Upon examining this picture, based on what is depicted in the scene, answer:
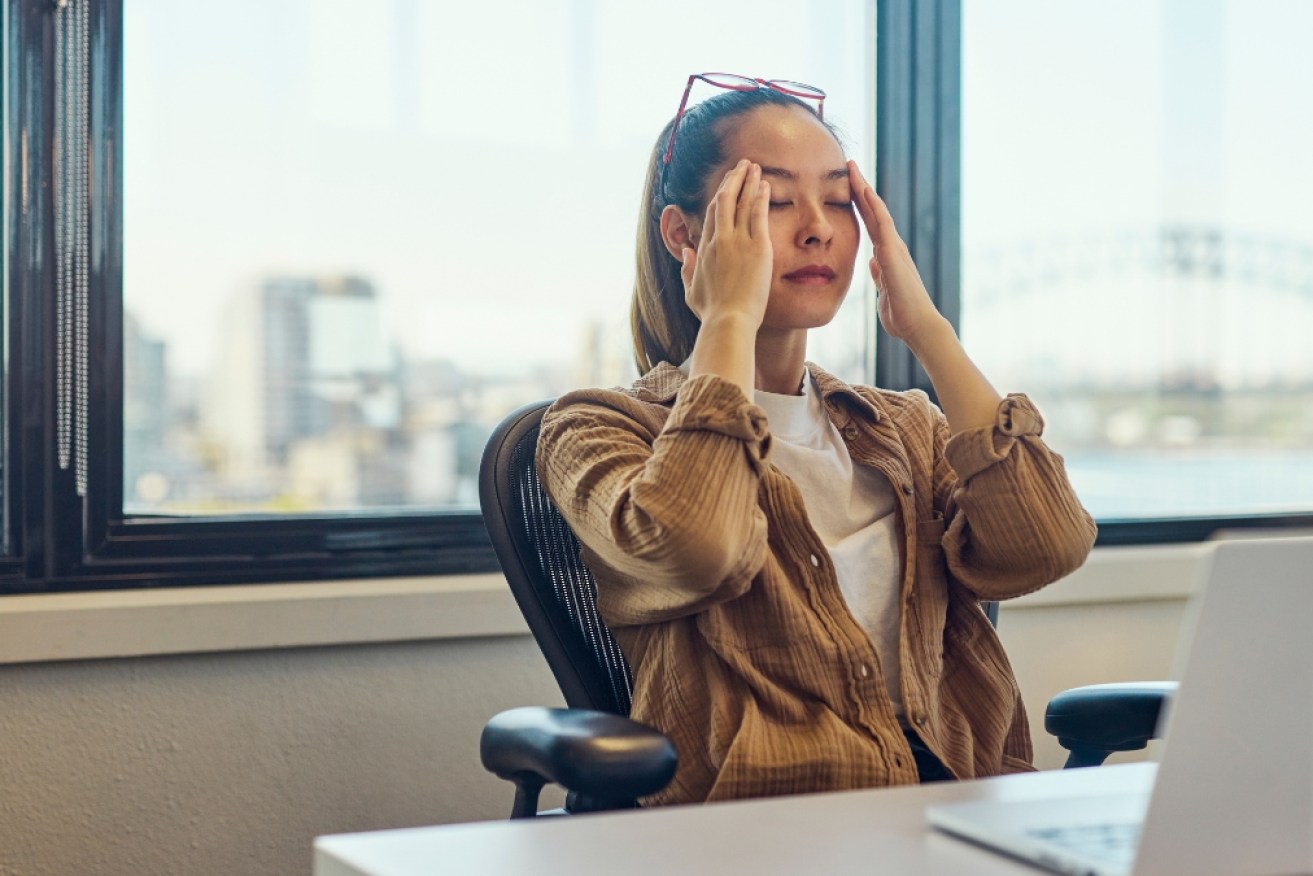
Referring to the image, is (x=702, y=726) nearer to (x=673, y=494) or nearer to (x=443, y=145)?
(x=673, y=494)

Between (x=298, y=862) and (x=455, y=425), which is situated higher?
(x=455, y=425)

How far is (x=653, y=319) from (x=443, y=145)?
20.7 inches

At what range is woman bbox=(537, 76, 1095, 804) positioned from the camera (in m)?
1.22

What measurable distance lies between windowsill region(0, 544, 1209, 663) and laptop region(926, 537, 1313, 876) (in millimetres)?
1246

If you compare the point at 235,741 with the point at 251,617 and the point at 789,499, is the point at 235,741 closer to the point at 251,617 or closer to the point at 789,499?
the point at 251,617

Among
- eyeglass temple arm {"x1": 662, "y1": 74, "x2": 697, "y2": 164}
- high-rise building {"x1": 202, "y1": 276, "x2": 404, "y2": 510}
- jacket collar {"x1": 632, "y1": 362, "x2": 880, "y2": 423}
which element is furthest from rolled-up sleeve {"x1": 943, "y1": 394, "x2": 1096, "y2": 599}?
high-rise building {"x1": 202, "y1": 276, "x2": 404, "y2": 510}

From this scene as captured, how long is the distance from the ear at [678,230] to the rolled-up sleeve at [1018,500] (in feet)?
1.21

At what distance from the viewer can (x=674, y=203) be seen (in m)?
1.54

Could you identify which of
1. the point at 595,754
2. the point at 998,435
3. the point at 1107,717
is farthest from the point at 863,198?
the point at 595,754

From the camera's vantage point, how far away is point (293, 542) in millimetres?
1812

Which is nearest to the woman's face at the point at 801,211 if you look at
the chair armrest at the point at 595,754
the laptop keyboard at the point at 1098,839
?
the chair armrest at the point at 595,754

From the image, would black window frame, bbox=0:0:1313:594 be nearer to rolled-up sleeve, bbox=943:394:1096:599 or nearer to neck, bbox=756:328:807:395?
neck, bbox=756:328:807:395

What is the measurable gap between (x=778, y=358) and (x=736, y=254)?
184 millimetres

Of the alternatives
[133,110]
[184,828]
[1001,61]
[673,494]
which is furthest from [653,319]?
[1001,61]
